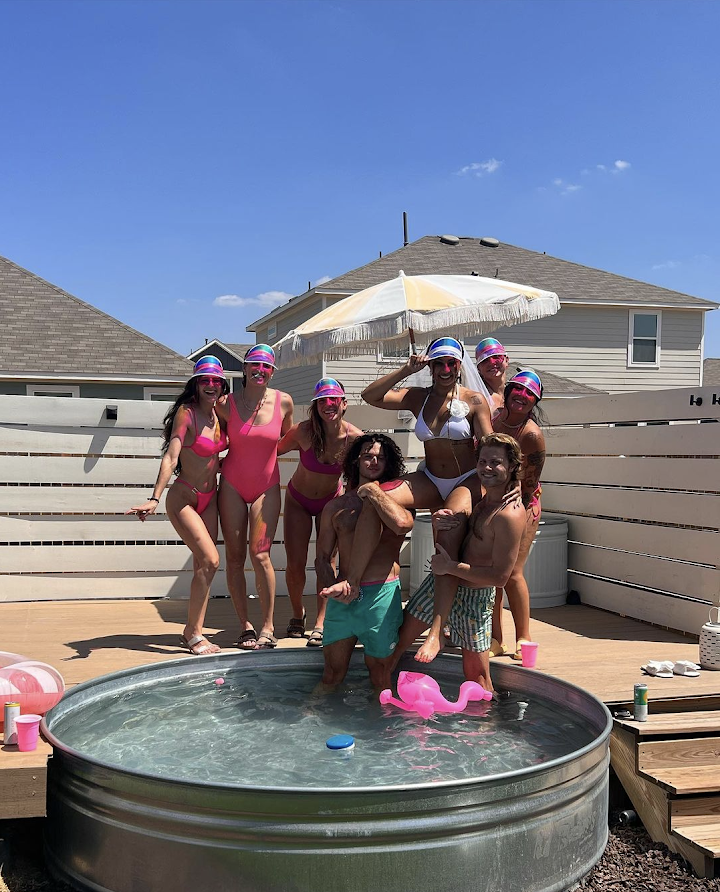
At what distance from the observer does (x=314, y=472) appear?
18.3 feet

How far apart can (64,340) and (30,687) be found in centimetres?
1135

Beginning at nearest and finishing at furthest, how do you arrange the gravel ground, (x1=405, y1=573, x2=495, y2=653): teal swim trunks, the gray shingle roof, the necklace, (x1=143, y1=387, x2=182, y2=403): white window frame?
the gravel ground, (x1=405, y1=573, x2=495, y2=653): teal swim trunks, the necklace, (x1=143, y1=387, x2=182, y2=403): white window frame, the gray shingle roof

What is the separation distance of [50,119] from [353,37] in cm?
726

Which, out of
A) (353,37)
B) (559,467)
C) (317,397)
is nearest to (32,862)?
(317,397)

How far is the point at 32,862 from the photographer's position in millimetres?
3428

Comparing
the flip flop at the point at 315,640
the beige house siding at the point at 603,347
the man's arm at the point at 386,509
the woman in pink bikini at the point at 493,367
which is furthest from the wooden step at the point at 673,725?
the beige house siding at the point at 603,347

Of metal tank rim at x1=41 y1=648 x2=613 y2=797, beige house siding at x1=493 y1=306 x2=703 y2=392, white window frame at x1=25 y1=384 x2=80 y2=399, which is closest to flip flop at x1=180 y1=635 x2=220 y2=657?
metal tank rim at x1=41 y1=648 x2=613 y2=797

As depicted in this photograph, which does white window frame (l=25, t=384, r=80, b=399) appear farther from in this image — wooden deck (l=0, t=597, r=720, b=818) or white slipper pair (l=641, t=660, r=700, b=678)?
white slipper pair (l=641, t=660, r=700, b=678)

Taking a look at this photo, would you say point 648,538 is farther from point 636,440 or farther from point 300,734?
point 300,734

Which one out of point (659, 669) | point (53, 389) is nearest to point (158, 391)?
point (53, 389)

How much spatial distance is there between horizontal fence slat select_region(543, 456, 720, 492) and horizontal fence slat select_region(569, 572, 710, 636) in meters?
0.80

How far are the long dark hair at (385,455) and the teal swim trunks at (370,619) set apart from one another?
59 centimetres

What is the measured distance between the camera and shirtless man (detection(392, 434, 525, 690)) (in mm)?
4074

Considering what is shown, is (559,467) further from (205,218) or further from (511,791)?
(205,218)
